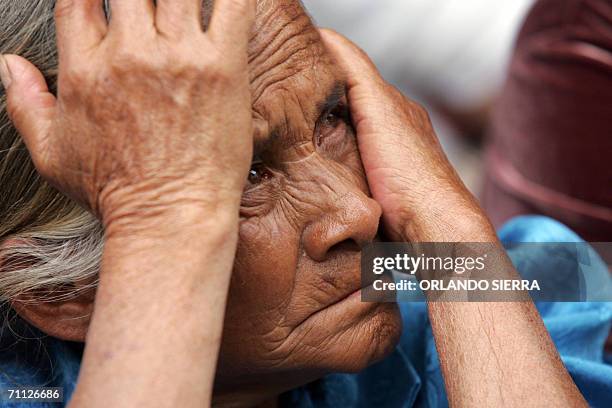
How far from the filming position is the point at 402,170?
1.71 meters

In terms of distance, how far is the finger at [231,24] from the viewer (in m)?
1.22

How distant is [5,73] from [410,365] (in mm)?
1165

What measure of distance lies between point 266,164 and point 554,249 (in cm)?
107

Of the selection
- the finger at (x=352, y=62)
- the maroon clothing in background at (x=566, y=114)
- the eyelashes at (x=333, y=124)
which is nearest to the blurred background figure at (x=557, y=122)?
the maroon clothing in background at (x=566, y=114)

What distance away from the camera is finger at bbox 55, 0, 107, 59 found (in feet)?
4.00

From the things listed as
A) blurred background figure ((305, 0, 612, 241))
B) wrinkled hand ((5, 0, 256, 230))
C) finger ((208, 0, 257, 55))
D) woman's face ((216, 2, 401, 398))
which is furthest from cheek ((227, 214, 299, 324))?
blurred background figure ((305, 0, 612, 241))

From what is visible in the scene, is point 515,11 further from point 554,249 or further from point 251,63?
point 251,63

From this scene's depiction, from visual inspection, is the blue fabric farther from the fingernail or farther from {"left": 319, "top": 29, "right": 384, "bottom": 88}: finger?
{"left": 319, "top": 29, "right": 384, "bottom": 88}: finger

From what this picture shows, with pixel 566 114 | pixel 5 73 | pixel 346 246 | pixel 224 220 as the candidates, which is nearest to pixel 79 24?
pixel 5 73

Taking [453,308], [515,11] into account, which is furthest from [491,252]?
[515,11]

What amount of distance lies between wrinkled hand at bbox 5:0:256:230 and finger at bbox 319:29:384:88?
55 cm

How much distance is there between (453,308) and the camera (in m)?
1.65

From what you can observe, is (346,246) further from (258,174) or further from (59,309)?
(59,309)

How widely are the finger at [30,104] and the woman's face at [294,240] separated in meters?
0.37
